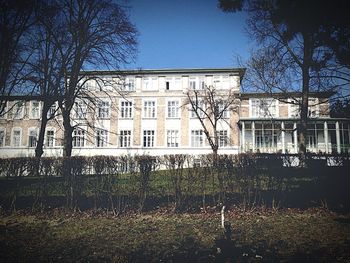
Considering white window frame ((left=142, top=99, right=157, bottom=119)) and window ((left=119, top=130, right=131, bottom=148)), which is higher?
white window frame ((left=142, top=99, right=157, bottom=119))

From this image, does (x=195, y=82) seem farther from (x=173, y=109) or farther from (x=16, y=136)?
(x=16, y=136)

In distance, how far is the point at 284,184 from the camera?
8.18 m

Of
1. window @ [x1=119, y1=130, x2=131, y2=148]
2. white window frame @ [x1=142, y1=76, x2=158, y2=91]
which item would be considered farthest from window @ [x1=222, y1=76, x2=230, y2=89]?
window @ [x1=119, y1=130, x2=131, y2=148]

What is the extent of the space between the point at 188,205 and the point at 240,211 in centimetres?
174

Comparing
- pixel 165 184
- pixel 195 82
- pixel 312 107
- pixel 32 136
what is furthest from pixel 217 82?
pixel 32 136

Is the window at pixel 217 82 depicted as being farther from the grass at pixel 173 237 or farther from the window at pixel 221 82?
the grass at pixel 173 237

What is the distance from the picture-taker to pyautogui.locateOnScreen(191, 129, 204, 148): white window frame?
28378mm

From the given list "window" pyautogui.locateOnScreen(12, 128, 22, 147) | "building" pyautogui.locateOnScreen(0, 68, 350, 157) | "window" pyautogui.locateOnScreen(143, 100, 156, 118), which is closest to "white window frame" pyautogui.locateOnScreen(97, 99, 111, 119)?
"building" pyautogui.locateOnScreen(0, 68, 350, 157)

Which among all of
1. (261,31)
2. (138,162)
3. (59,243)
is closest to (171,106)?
(261,31)

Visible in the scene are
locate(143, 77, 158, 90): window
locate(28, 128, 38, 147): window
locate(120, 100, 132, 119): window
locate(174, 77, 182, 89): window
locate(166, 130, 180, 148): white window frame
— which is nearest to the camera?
locate(166, 130, 180, 148): white window frame

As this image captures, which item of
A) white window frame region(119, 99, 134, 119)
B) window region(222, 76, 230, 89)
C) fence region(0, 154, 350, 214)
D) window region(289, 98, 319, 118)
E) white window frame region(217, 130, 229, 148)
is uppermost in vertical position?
window region(222, 76, 230, 89)

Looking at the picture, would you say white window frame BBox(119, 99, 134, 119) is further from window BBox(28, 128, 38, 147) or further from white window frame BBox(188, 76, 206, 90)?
window BBox(28, 128, 38, 147)

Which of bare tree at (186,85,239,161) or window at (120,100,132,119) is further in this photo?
window at (120,100,132,119)

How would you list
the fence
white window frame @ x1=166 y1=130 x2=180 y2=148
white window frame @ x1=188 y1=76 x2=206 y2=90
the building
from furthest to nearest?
white window frame @ x1=188 y1=76 x2=206 y2=90, white window frame @ x1=166 y1=130 x2=180 y2=148, the building, the fence
